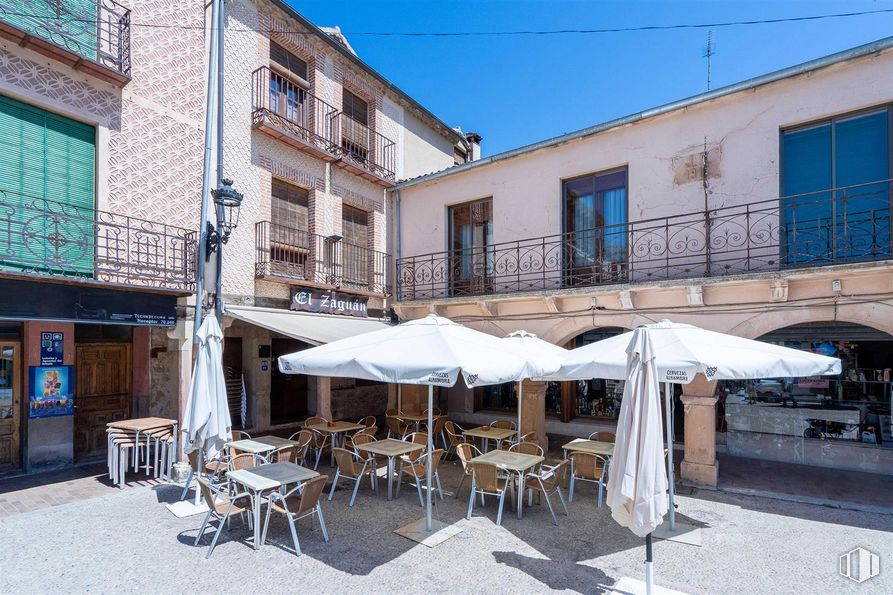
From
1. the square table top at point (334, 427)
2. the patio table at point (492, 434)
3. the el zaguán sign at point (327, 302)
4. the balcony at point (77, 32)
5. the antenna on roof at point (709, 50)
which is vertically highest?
the antenna on roof at point (709, 50)

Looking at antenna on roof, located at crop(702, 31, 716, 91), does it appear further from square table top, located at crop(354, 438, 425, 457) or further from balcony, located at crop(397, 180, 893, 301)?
square table top, located at crop(354, 438, 425, 457)

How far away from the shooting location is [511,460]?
24.7 feet

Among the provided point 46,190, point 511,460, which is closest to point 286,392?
point 46,190

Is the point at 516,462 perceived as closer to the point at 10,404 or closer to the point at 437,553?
the point at 437,553

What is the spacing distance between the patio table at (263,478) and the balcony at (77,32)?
23.8ft

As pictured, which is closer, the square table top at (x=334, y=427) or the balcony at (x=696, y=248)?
the balcony at (x=696, y=248)

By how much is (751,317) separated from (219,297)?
10.1m

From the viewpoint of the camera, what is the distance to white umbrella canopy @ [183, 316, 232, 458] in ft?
24.3

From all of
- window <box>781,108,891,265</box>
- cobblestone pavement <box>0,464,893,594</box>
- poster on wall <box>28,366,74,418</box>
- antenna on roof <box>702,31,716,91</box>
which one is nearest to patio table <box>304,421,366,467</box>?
cobblestone pavement <box>0,464,893,594</box>

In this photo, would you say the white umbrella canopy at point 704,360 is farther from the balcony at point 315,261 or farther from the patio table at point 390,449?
the balcony at point 315,261

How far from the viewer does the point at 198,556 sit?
5910 millimetres

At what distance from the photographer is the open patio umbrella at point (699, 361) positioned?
247 inches

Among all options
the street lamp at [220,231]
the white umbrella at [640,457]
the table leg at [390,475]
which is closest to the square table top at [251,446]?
the table leg at [390,475]

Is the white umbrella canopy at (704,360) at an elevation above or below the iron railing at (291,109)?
below
